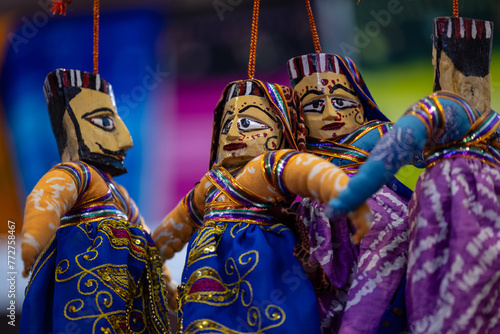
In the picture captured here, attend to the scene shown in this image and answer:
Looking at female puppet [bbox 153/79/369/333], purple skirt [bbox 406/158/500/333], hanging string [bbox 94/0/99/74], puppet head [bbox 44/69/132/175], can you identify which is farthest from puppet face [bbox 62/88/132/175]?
purple skirt [bbox 406/158/500/333]

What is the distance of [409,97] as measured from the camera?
1953 mm

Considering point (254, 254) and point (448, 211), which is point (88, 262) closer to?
point (254, 254)

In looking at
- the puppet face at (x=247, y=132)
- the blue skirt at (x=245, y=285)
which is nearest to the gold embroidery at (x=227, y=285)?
the blue skirt at (x=245, y=285)

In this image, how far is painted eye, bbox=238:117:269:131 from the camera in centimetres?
154

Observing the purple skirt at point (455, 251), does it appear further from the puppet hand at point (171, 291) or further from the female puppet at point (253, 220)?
the puppet hand at point (171, 291)

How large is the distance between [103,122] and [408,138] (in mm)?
834

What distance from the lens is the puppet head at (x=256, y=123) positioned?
60.4 inches

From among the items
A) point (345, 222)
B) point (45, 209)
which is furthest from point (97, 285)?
point (345, 222)

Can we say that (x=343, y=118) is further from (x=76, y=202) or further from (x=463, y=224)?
(x=76, y=202)

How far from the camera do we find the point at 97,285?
149 centimetres

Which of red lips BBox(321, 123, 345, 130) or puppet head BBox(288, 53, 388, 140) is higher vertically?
puppet head BBox(288, 53, 388, 140)

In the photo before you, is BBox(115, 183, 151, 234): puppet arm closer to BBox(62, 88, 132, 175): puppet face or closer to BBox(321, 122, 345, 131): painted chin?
BBox(62, 88, 132, 175): puppet face

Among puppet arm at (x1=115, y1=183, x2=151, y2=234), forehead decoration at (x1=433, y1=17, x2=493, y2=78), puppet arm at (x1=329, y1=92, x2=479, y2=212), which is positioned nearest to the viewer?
puppet arm at (x1=329, y1=92, x2=479, y2=212)

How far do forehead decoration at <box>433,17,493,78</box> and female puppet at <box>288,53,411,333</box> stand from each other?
262 mm
